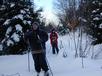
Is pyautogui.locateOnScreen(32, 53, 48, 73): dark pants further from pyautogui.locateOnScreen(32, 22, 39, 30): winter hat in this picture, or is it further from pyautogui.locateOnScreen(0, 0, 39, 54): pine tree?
pyautogui.locateOnScreen(0, 0, 39, 54): pine tree

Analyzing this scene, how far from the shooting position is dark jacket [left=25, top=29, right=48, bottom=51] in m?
9.82

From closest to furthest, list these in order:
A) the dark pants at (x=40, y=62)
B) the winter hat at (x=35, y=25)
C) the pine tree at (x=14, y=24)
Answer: the winter hat at (x=35, y=25) → the dark pants at (x=40, y=62) → the pine tree at (x=14, y=24)

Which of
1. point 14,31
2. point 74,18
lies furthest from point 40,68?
point 14,31

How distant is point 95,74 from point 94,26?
12.8 meters

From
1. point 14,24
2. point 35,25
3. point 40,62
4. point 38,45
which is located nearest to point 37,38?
point 38,45

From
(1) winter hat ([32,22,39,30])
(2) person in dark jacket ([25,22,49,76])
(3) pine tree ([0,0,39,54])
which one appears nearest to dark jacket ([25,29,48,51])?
(2) person in dark jacket ([25,22,49,76])

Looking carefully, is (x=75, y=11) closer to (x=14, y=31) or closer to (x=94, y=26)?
(x=14, y=31)

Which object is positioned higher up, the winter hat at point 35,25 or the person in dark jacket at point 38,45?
the winter hat at point 35,25

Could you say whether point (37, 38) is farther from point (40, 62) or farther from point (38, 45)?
point (40, 62)

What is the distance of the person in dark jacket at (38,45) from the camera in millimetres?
9781

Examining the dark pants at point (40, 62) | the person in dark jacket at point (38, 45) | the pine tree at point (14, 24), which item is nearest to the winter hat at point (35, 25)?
the person in dark jacket at point (38, 45)

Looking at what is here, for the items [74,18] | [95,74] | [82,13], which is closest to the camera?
[95,74]

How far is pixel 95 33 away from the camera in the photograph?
70.8ft

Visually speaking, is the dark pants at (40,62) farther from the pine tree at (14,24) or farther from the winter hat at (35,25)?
the pine tree at (14,24)
